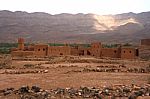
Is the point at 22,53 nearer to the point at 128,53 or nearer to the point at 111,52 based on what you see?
the point at 111,52

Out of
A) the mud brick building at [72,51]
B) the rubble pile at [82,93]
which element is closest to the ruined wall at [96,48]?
the mud brick building at [72,51]

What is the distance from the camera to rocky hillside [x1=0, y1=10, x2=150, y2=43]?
335 ft

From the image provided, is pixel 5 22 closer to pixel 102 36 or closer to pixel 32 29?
pixel 32 29

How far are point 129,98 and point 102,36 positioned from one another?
92.2 meters

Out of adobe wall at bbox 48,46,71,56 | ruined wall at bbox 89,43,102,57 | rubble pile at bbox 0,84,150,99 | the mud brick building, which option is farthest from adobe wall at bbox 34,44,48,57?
rubble pile at bbox 0,84,150,99

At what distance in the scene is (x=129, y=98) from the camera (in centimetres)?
1305

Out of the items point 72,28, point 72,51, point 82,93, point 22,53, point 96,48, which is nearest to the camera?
point 82,93

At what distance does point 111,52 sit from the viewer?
4175 centimetres

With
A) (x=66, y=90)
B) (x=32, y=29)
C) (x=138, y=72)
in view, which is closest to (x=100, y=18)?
(x=32, y=29)

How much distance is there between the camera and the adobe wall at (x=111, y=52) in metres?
41.1

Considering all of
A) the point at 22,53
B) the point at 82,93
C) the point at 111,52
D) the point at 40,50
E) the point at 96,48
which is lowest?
the point at 82,93

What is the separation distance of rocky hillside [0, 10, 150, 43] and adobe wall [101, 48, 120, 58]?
4679cm

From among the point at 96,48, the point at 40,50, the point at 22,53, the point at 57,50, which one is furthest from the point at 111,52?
the point at 22,53

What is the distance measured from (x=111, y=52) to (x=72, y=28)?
89.0 m
